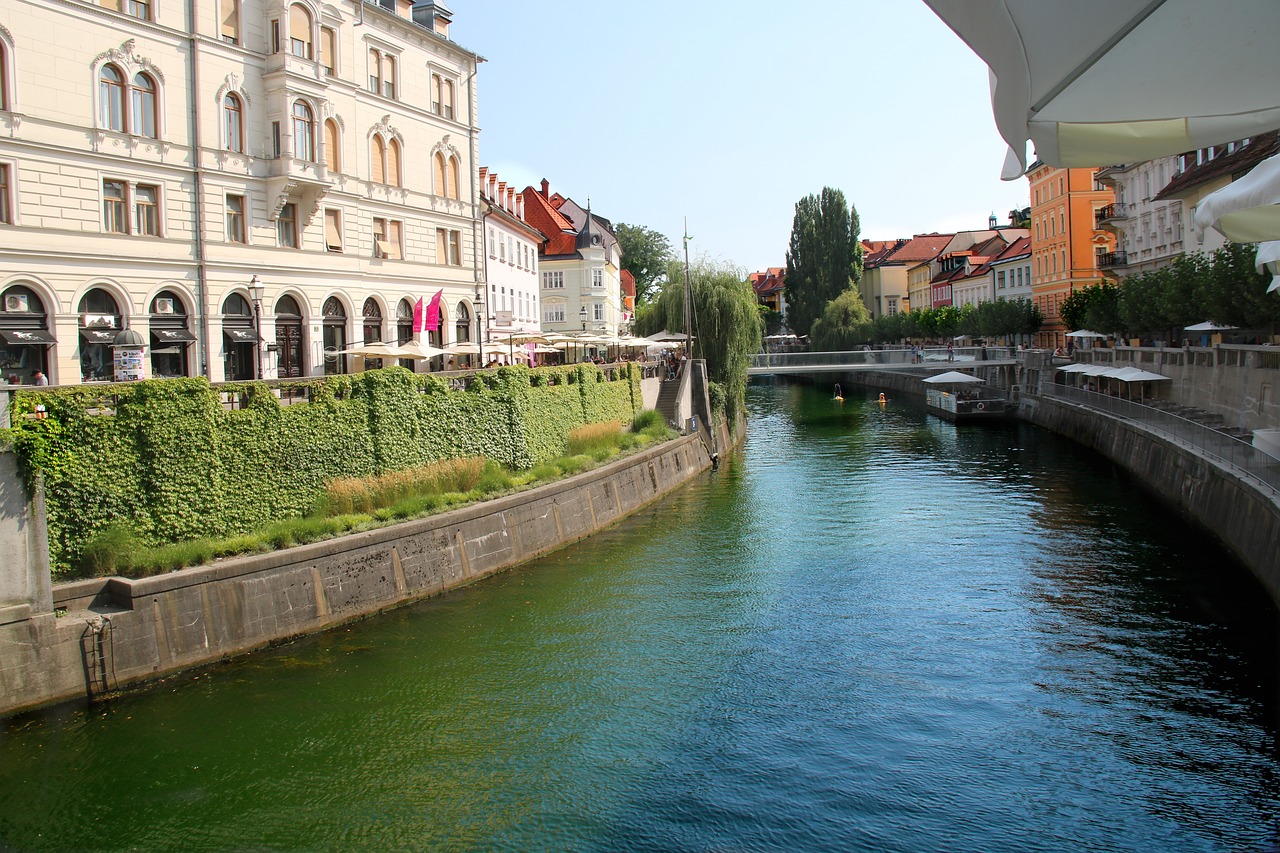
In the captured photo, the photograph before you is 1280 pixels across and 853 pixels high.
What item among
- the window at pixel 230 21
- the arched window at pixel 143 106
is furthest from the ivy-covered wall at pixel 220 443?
the window at pixel 230 21

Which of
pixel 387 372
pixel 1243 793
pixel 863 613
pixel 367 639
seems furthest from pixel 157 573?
pixel 1243 793

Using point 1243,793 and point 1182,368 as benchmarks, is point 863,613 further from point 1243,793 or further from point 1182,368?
point 1182,368

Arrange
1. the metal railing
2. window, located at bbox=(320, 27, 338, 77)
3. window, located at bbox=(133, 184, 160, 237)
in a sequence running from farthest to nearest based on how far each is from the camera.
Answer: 1. window, located at bbox=(320, 27, 338, 77)
2. window, located at bbox=(133, 184, 160, 237)
3. the metal railing

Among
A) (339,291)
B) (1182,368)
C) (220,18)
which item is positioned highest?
(220,18)

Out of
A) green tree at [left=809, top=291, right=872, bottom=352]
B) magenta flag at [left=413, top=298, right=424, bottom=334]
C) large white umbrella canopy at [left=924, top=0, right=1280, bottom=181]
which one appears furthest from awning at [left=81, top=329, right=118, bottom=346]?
green tree at [left=809, top=291, right=872, bottom=352]

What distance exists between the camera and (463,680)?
1579cm

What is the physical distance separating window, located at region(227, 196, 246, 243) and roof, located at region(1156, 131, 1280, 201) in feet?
101

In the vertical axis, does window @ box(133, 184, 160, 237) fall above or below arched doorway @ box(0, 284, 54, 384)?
above

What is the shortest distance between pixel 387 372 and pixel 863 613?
11553 mm

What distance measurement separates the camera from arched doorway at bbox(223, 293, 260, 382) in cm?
3011

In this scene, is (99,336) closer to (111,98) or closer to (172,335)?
(172,335)

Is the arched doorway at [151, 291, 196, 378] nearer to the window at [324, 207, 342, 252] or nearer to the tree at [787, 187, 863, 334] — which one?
the window at [324, 207, 342, 252]

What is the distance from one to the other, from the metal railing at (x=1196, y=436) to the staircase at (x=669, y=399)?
17.1 meters

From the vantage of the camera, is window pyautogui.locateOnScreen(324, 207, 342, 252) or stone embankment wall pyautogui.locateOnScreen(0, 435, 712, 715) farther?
window pyautogui.locateOnScreen(324, 207, 342, 252)
